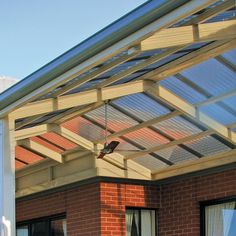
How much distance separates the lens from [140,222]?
38.2 ft

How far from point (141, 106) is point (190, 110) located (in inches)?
31.2

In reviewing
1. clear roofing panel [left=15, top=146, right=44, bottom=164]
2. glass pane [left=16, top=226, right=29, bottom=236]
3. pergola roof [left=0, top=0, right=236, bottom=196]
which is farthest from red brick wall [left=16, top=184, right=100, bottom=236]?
clear roofing panel [left=15, top=146, right=44, bottom=164]

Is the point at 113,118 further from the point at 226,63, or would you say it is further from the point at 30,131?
the point at 226,63

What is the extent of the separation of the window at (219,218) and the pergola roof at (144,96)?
685 mm

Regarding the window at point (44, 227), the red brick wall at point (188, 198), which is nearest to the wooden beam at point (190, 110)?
the red brick wall at point (188, 198)

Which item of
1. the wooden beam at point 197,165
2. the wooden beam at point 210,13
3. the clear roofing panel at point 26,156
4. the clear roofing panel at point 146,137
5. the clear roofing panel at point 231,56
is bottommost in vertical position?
the wooden beam at point 197,165

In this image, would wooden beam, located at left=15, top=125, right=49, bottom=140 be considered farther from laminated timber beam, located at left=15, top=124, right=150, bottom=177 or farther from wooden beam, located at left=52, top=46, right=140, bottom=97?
wooden beam, located at left=52, top=46, right=140, bottom=97

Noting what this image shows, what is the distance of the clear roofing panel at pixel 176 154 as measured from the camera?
1076 cm

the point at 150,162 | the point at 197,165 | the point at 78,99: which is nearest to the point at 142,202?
the point at 150,162

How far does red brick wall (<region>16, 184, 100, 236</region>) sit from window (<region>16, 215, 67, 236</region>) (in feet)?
0.45

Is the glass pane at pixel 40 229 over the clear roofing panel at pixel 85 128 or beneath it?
beneath

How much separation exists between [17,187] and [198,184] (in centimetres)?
417

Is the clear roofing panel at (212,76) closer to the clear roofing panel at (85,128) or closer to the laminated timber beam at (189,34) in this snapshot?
the laminated timber beam at (189,34)

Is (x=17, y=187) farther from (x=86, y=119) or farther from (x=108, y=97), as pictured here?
(x=108, y=97)
